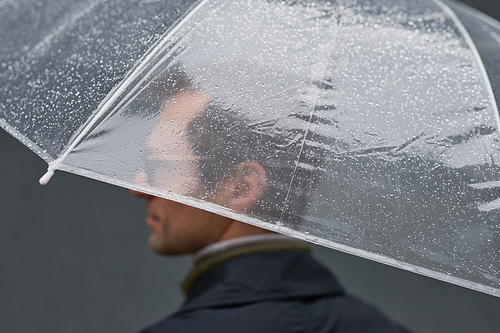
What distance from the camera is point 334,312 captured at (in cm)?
88

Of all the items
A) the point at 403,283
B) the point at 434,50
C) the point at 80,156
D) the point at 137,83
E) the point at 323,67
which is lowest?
the point at 80,156

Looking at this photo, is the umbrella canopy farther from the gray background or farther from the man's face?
the gray background

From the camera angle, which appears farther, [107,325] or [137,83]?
[107,325]

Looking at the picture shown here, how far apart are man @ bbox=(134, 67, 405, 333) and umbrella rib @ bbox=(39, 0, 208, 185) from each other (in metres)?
0.06

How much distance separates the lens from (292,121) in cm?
66

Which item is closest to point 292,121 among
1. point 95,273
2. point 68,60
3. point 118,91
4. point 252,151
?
point 252,151

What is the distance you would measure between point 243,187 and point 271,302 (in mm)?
297

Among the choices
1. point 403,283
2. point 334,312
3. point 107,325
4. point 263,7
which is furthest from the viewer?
point 403,283

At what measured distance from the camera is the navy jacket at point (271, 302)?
800mm

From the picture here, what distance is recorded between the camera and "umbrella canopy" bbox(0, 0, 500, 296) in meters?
0.64

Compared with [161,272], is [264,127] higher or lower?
lower

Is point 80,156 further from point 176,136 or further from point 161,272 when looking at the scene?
point 161,272

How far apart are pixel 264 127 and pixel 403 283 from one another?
1521 millimetres

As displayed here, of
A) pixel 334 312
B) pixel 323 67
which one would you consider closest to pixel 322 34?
pixel 323 67
